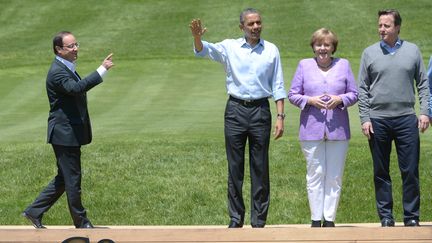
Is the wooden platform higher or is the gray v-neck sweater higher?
the gray v-neck sweater

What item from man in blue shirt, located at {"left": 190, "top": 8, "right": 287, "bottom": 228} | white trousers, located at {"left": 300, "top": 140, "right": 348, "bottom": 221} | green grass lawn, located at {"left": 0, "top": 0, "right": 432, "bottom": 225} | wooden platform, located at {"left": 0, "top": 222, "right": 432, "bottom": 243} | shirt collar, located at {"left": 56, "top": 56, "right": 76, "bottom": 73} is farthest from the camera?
green grass lawn, located at {"left": 0, "top": 0, "right": 432, "bottom": 225}

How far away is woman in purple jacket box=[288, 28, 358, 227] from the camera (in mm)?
9602

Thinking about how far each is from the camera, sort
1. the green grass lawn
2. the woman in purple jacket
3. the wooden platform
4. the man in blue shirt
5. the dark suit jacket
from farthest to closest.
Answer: the green grass lawn → the dark suit jacket → the man in blue shirt → the woman in purple jacket → the wooden platform

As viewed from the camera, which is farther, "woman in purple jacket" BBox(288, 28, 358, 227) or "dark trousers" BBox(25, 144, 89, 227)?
"dark trousers" BBox(25, 144, 89, 227)

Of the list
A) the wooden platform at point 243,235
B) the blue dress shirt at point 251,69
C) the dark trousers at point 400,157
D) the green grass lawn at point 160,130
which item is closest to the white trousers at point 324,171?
the dark trousers at point 400,157

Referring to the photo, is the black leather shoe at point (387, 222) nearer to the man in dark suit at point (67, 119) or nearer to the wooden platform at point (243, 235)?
the wooden platform at point (243, 235)

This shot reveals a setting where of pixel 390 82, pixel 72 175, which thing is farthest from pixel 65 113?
pixel 390 82

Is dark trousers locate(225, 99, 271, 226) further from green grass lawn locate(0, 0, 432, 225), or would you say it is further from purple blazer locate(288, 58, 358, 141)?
green grass lawn locate(0, 0, 432, 225)

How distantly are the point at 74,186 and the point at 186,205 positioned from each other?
2807 millimetres

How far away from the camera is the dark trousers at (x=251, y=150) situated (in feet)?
32.3

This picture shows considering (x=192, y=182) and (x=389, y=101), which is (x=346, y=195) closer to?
(x=192, y=182)

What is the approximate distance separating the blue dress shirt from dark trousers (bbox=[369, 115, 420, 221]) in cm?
100

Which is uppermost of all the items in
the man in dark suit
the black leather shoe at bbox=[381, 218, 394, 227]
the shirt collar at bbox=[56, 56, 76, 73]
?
the shirt collar at bbox=[56, 56, 76, 73]

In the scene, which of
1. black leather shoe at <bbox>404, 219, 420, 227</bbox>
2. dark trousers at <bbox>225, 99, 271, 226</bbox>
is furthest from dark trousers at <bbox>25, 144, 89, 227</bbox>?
black leather shoe at <bbox>404, 219, 420, 227</bbox>
